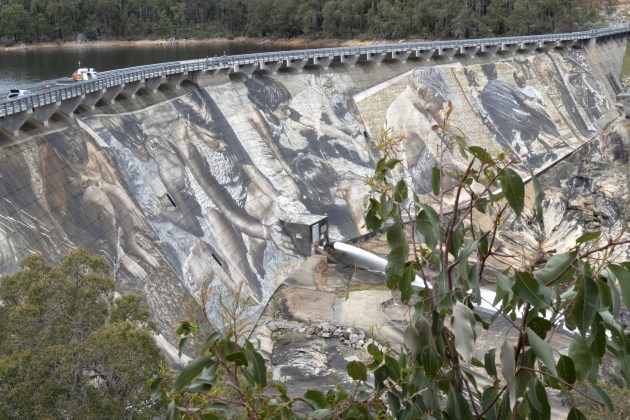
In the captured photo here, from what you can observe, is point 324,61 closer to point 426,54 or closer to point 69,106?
point 426,54

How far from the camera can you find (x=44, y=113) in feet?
96.7

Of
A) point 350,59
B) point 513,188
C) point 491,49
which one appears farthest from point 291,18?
point 513,188

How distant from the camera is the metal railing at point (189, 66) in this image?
28.7m

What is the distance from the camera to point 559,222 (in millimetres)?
41469

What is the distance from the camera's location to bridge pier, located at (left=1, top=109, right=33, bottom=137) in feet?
90.0

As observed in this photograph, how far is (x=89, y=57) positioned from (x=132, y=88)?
1993 inches

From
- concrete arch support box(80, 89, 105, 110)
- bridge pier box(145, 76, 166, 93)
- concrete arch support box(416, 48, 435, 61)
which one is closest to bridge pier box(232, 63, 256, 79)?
bridge pier box(145, 76, 166, 93)

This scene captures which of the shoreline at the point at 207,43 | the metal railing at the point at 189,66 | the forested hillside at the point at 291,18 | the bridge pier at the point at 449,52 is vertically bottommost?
the shoreline at the point at 207,43

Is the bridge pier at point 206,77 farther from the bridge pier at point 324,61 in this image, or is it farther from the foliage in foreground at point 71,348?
the foliage in foreground at point 71,348

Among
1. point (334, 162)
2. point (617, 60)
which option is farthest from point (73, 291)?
point (617, 60)

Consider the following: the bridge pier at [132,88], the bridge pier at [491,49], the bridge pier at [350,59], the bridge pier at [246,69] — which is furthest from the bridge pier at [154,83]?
the bridge pier at [491,49]

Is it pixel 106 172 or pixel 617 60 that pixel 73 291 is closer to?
pixel 106 172

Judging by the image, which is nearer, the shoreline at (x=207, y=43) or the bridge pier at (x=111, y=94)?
the bridge pier at (x=111, y=94)

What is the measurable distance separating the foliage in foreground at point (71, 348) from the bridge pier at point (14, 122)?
13.9 m
